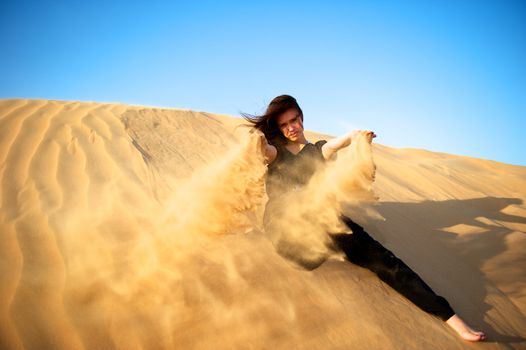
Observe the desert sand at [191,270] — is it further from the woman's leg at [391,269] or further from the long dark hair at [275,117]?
the long dark hair at [275,117]

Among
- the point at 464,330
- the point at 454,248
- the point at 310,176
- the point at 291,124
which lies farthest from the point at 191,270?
the point at 454,248

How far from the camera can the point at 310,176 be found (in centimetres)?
229

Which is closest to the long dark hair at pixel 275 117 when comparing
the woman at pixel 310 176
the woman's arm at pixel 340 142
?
the woman at pixel 310 176

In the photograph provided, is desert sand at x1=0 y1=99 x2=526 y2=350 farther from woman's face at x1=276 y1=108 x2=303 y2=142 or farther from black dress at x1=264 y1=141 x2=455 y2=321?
woman's face at x1=276 y1=108 x2=303 y2=142

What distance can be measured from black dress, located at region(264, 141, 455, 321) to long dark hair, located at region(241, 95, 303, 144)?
124 mm

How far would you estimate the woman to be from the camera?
1870 mm

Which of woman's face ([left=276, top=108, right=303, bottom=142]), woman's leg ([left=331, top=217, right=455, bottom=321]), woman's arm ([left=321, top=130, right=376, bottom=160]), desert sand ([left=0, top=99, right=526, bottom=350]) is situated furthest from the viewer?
woman's face ([left=276, top=108, right=303, bottom=142])

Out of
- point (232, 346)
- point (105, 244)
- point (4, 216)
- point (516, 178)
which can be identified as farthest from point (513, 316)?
point (516, 178)

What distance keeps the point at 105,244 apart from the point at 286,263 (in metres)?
1.28

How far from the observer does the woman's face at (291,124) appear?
2.36m

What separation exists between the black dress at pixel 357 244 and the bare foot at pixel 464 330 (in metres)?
0.03

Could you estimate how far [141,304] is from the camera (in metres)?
1.70

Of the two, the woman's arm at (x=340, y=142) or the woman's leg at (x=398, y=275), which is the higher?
the woman's arm at (x=340, y=142)

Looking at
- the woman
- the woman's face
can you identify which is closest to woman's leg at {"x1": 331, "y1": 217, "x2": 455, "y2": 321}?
→ the woman
